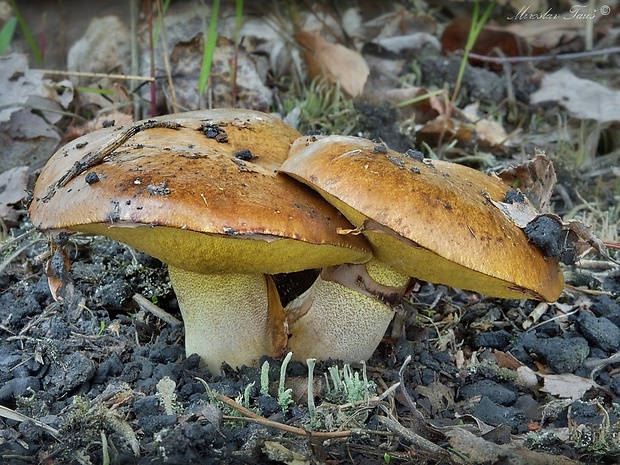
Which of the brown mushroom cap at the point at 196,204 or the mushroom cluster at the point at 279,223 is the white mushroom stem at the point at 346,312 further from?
the brown mushroom cap at the point at 196,204

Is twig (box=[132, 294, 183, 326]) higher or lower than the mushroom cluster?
lower

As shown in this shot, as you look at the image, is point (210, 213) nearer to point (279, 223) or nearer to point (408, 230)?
point (279, 223)

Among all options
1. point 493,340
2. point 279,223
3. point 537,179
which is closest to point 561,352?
point 493,340

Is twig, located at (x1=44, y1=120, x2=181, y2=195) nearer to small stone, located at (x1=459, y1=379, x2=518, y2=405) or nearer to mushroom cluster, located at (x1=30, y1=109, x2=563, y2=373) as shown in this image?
mushroom cluster, located at (x1=30, y1=109, x2=563, y2=373)

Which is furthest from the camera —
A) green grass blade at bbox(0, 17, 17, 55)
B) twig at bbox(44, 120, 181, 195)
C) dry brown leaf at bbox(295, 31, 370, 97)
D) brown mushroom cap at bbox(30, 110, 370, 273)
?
dry brown leaf at bbox(295, 31, 370, 97)

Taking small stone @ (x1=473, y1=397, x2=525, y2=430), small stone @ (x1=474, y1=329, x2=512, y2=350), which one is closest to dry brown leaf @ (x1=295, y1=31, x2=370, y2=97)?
small stone @ (x1=474, y1=329, x2=512, y2=350)

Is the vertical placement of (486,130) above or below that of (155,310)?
above

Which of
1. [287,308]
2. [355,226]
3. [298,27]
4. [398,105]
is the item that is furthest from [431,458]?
[298,27]
